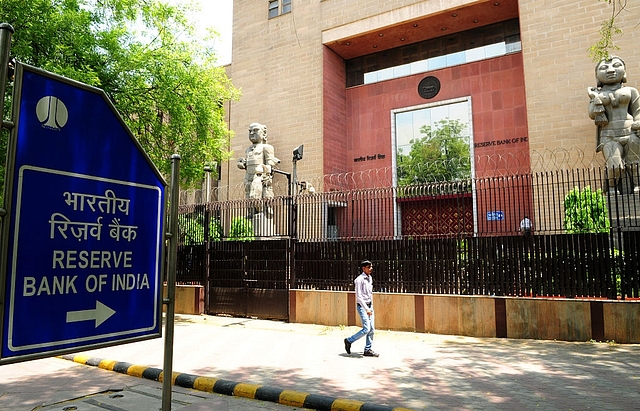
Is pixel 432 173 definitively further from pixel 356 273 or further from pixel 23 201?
pixel 23 201

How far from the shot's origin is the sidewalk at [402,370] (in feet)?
17.6

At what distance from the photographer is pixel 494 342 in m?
9.00

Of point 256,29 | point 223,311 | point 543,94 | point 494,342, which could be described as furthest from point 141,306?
point 256,29

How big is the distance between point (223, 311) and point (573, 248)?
8.97 meters

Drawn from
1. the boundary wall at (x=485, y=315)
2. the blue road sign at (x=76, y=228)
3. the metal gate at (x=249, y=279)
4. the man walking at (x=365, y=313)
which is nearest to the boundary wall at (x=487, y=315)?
the boundary wall at (x=485, y=315)

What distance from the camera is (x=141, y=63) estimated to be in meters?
11.9

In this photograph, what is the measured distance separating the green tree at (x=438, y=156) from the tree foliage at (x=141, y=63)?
29.5 ft

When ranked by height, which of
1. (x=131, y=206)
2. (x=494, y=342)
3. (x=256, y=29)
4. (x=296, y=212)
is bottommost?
(x=494, y=342)

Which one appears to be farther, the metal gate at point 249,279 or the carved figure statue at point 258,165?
the carved figure statue at point 258,165

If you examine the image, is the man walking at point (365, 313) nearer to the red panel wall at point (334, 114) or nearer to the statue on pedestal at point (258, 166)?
the statue on pedestal at point (258, 166)

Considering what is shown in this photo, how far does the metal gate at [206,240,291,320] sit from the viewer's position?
12.1m

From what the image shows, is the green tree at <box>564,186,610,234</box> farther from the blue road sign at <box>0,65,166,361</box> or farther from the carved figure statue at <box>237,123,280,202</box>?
the carved figure statue at <box>237,123,280,202</box>

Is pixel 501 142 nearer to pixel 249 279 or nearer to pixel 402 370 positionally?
pixel 249 279

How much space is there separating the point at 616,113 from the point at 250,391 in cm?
1319
